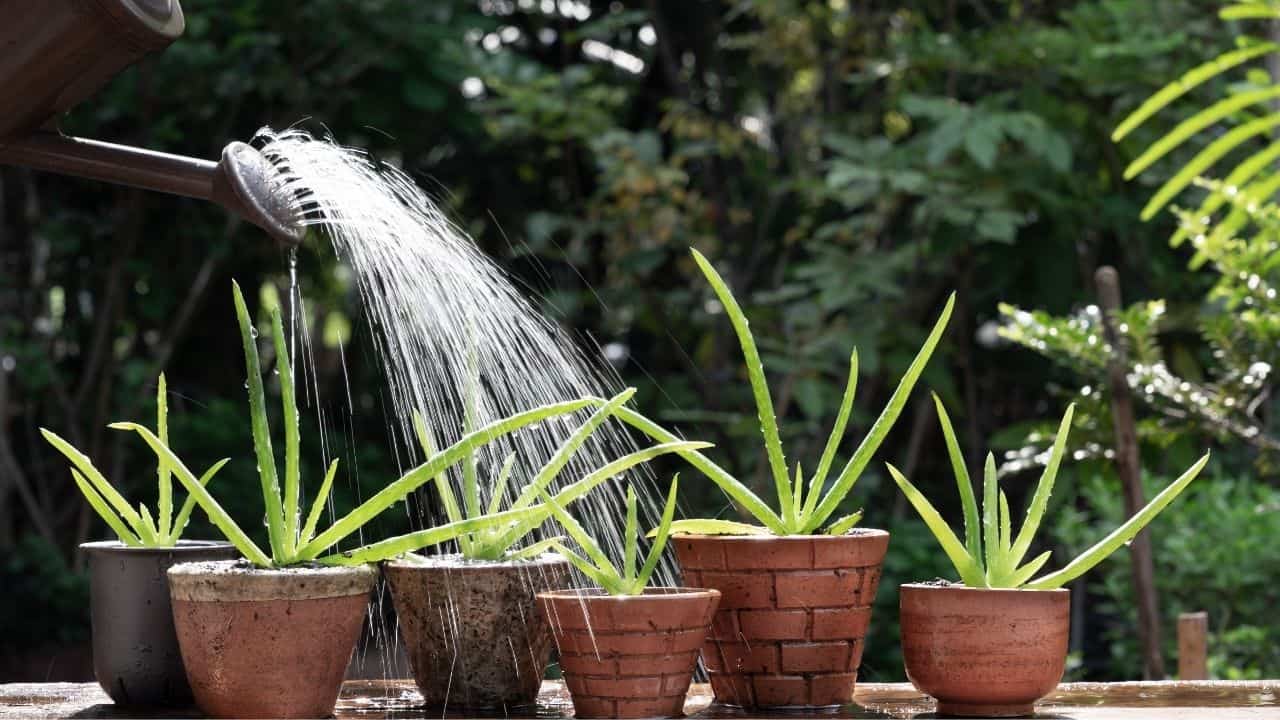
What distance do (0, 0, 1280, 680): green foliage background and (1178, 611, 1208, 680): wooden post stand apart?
1.79m

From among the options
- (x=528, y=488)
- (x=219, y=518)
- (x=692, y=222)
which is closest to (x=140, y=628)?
(x=219, y=518)

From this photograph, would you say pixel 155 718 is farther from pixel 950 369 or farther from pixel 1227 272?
pixel 950 369

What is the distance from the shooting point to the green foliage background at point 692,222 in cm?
506

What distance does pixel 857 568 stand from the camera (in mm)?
1501

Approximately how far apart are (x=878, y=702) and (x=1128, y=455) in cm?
173

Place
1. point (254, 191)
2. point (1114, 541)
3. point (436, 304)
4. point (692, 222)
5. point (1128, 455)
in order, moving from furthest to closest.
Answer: point (692, 222) < point (1128, 455) < point (436, 304) < point (1114, 541) < point (254, 191)

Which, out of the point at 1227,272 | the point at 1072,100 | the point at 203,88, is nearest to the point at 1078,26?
the point at 1072,100

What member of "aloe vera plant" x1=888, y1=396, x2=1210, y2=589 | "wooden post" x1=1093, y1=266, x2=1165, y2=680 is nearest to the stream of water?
"aloe vera plant" x1=888, y1=396, x2=1210, y2=589

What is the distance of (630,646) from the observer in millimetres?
1412

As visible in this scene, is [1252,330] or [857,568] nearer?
[857,568]

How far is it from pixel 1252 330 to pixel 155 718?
7.60ft

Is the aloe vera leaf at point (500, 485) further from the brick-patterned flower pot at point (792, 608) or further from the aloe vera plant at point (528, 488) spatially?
the brick-patterned flower pot at point (792, 608)

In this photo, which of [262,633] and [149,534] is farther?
[149,534]

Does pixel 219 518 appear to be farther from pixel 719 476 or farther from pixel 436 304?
pixel 719 476
